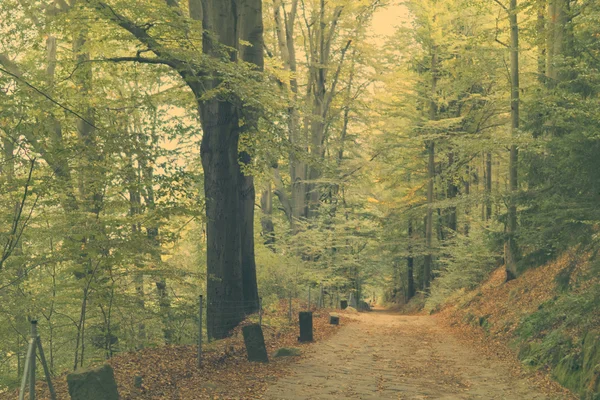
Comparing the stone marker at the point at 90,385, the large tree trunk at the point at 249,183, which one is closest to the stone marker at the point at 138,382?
the stone marker at the point at 90,385

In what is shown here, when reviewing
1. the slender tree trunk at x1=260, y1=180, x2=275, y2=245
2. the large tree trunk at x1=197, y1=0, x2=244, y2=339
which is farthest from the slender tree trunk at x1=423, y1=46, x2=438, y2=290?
the large tree trunk at x1=197, y1=0, x2=244, y2=339

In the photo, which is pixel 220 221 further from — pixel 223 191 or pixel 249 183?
pixel 249 183

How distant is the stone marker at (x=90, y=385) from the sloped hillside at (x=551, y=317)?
19.2 feet

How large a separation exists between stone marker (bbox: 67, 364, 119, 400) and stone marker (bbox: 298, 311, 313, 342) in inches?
272

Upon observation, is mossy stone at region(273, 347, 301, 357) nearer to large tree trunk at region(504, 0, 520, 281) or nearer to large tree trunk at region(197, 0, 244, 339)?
large tree trunk at region(197, 0, 244, 339)

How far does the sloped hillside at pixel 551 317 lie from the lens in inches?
294

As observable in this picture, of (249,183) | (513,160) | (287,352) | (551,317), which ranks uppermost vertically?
(513,160)

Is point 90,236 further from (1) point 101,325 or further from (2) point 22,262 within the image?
(1) point 101,325

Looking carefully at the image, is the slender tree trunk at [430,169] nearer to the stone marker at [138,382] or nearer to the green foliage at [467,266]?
the green foliage at [467,266]

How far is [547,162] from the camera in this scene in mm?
12547

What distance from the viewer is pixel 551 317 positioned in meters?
9.54

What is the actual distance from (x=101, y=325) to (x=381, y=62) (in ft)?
62.2

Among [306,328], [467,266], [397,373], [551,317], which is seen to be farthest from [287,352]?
[467,266]

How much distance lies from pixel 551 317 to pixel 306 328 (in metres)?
5.50
